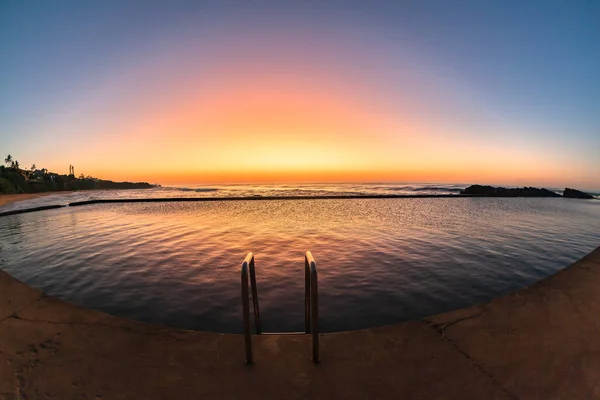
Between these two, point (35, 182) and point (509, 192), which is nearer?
point (509, 192)

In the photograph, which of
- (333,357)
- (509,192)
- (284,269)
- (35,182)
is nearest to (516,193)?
(509,192)

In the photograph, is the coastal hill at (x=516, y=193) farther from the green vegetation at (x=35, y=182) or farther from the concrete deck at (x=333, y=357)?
the green vegetation at (x=35, y=182)

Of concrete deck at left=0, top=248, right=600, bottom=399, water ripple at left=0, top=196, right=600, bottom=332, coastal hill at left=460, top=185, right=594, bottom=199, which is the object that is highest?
coastal hill at left=460, top=185, right=594, bottom=199

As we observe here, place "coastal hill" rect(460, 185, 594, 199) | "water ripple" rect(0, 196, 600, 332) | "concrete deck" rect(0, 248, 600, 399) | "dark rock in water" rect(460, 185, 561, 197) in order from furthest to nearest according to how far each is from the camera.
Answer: "coastal hill" rect(460, 185, 594, 199), "dark rock in water" rect(460, 185, 561, 197), "water ripple" rect(0, 196, 600, 332), "concrete deck" rect(0, 248, 600, 399)

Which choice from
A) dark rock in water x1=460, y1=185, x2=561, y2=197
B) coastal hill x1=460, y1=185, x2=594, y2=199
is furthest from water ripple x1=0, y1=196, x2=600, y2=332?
coastal hill x1=460, y1=185, x2=594, y2=199

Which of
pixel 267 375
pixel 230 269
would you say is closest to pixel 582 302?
pixel 267 375

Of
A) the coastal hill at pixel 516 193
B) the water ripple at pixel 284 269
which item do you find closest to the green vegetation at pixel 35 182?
the water ripple at pixel 284 269

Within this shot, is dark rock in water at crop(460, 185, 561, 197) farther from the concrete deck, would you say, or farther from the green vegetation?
the green vegetation

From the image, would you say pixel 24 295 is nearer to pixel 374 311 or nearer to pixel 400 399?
pixel 400 399

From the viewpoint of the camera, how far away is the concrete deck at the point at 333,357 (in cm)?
254

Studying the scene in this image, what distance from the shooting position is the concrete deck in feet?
8.35

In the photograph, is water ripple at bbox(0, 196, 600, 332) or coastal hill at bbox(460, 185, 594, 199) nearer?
water ripple at bbox(0, 196, 600, 332)

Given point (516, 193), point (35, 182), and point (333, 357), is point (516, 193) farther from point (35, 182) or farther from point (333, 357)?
point (35, 182)

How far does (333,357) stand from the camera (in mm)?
3037
